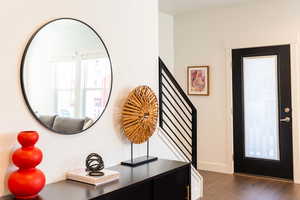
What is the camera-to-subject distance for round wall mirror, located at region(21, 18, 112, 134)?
6.51ft

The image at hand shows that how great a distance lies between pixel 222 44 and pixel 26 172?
4078 mm

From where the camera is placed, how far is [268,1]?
465cm

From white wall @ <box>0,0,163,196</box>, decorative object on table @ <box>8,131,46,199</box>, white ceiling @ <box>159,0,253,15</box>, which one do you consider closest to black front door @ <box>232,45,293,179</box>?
white ceiling @ <box>159,0,253,15</box>

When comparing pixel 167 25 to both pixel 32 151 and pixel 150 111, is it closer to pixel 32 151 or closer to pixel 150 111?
pixel 150 111

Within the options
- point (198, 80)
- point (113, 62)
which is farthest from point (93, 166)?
point (198, 80)

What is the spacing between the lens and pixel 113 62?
2629mm

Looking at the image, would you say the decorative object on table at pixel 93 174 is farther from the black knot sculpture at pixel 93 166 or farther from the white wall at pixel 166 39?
the white wall at pixel 166 39

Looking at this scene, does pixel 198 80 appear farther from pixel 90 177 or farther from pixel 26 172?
pixel 26 172

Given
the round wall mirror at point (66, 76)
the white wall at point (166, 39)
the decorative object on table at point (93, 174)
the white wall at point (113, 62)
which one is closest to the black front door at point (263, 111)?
the white wall at point (166, 39)

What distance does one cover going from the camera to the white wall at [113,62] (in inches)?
72.5

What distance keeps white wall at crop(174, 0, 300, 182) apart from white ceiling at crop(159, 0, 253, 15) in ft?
0.65

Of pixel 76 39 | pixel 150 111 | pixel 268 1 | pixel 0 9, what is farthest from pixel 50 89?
pixel 268 1

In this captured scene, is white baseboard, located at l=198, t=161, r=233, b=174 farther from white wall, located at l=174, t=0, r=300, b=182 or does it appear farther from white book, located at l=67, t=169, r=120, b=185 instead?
white book, located at l=67, t=169, r=120, b=185

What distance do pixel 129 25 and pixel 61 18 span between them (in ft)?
2.57
